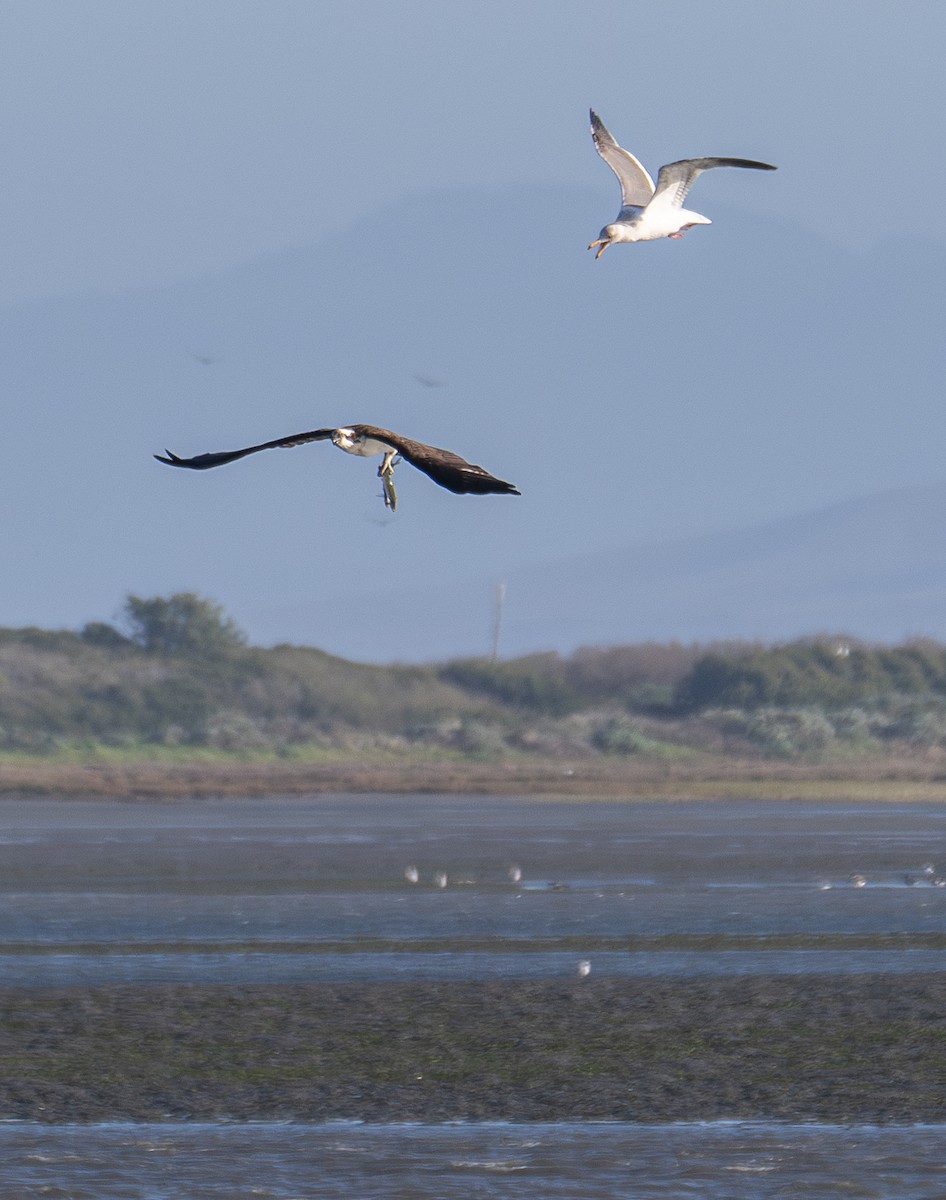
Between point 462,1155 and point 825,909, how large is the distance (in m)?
12.6

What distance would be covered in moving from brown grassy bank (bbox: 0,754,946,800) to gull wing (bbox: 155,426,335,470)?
129 feet

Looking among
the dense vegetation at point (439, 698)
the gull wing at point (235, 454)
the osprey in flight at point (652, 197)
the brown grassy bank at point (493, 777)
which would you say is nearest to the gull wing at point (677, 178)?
the osprey in flight at point (652, 197)

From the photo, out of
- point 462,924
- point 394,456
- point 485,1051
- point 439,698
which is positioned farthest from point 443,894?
point 439,698

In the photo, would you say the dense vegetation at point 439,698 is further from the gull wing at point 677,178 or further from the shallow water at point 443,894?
the gull wing at point 677,178

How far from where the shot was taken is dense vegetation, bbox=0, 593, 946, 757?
235 ft

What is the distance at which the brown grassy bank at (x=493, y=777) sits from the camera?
175 feet

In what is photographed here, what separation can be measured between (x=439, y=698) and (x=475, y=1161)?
61.2m

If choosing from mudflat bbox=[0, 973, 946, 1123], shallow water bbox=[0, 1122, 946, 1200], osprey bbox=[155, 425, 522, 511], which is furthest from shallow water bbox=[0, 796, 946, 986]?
osprey bbox=[155, 425, 522, 511]

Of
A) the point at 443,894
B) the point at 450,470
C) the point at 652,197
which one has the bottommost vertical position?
the point at 443,894

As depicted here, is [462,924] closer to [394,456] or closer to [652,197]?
[652,197]

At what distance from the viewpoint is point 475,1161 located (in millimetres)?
12977

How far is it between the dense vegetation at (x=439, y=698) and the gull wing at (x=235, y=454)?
56.7 meters

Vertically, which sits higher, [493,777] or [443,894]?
[493,777]

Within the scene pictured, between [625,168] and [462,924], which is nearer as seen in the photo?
[625,168]
